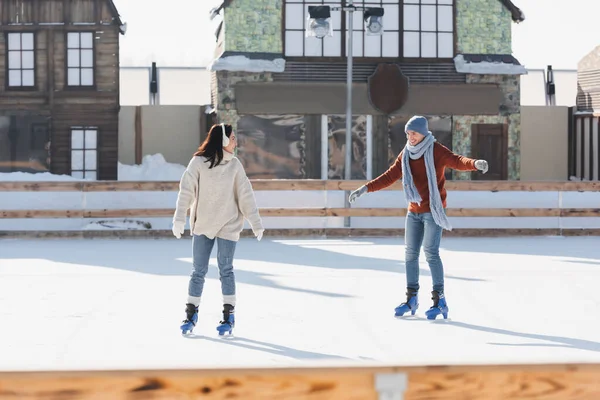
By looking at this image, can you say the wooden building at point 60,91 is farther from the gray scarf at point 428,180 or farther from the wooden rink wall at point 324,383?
the wooden rink wall at point 324,383

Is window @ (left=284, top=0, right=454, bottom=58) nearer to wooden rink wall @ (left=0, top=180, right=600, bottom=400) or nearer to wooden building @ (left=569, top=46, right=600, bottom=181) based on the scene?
wooden building @ (left=569, top=46, right=600, bottom=181)

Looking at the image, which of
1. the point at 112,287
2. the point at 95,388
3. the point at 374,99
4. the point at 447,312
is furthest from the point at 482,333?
the point at 374,99

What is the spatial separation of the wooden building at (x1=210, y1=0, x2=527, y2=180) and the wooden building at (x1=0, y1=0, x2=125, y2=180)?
295cm

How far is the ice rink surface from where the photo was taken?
7.06m

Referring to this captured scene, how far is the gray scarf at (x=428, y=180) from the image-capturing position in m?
8.28

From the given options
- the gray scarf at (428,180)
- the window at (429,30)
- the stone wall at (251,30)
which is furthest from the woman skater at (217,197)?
the window at (429,30)

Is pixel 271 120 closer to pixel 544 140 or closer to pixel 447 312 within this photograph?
pixel 544 140

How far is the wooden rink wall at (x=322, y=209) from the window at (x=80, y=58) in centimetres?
504

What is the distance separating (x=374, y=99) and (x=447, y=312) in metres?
16.8

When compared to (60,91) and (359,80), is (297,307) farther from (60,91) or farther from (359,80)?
(60,91)

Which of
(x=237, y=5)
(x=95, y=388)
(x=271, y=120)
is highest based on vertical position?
(x=237, y=5)

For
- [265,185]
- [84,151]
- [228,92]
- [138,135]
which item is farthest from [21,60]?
[265,185]

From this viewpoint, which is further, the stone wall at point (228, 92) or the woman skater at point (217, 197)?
the stone wall at point (228, 92)

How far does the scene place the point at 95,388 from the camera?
3.19 m
